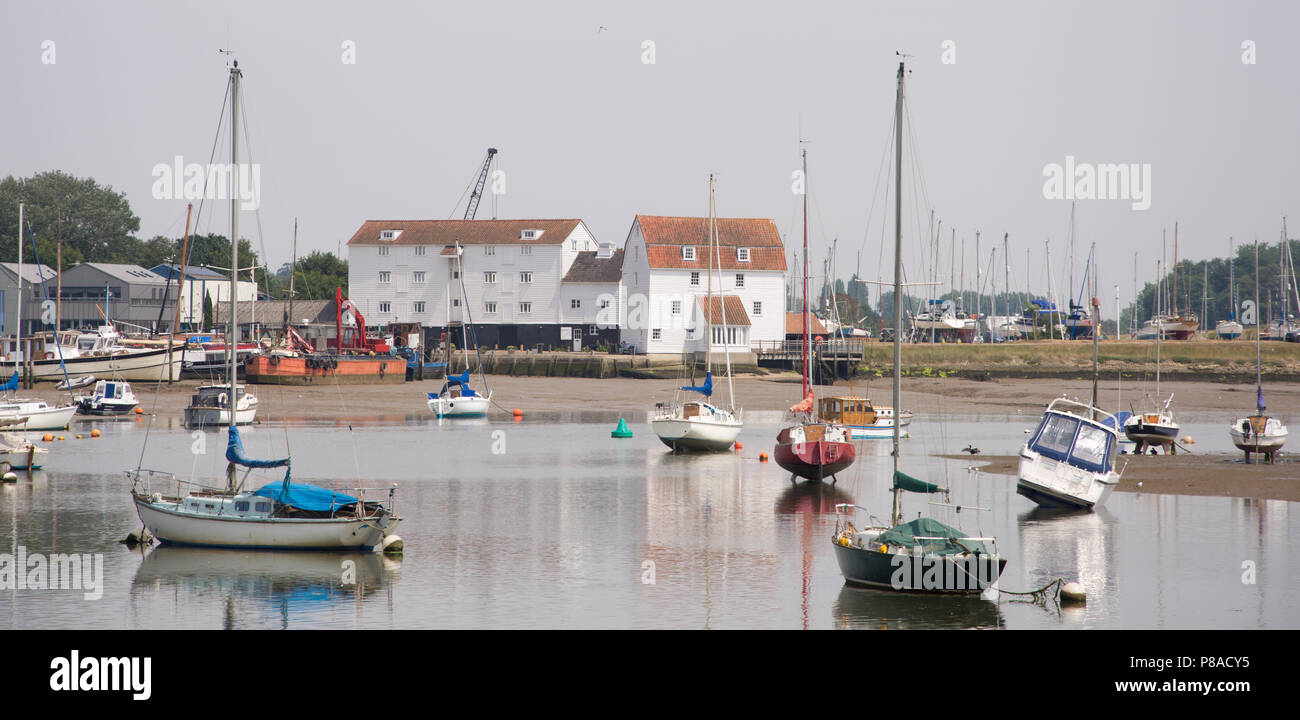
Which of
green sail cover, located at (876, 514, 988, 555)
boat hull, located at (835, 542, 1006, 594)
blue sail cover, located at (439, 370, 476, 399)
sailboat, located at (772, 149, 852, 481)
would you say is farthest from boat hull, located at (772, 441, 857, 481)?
blue sail cover, located at (439, 370, 476, 399)

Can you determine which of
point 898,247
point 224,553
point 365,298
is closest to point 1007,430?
point 898,247

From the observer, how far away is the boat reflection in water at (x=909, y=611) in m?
21.0

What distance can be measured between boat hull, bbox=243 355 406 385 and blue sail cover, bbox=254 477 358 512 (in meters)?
49.4

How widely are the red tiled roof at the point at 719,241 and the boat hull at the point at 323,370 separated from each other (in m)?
21.9

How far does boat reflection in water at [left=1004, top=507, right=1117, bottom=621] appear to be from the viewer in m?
23.6

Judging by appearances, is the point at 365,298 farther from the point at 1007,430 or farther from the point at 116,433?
the point at 1007,430

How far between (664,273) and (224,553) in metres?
67.9

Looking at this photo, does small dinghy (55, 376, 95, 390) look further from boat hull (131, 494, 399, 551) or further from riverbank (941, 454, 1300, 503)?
riverbank (941, 454, 1300, 503)

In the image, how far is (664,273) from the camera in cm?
9281

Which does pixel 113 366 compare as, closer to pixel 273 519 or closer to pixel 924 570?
pixel 273 519

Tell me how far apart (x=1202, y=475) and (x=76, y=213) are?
145601 millimetres
